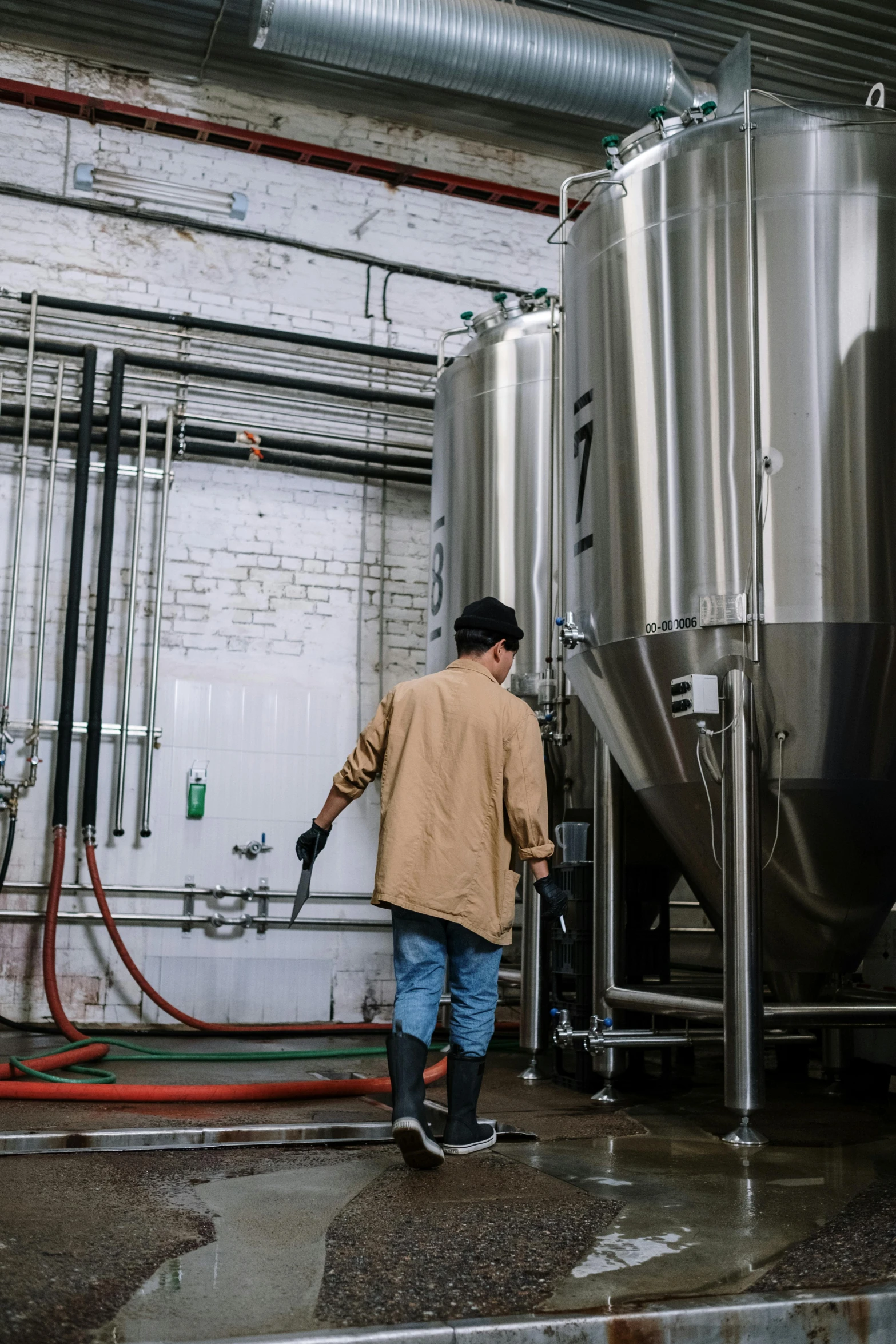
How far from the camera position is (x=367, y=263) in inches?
288

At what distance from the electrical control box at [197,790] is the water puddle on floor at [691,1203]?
351cm

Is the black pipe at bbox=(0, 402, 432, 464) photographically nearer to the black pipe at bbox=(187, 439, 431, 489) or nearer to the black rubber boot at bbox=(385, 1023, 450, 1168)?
the black pipe at bbox=(187, 439, 431, 489)

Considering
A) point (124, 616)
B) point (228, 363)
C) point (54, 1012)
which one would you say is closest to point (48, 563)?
point (124, 616)

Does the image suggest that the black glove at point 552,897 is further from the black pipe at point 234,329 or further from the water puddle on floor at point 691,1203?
the black pipe at point 234,329

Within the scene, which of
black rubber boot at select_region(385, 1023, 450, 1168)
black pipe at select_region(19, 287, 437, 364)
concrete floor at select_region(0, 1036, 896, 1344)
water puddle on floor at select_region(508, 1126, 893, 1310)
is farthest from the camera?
black pipe at select_region(19, 287, 437, 364)

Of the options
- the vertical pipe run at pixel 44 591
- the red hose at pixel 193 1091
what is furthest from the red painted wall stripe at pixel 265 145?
the red hose at pixel 193 1091

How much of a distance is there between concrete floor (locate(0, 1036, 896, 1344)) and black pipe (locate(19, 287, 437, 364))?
14.6 ft

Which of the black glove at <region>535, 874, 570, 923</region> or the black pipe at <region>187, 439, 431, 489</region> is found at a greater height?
the black pipe at <region>187, 439, 431, 489</region>

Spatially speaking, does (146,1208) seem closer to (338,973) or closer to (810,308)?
(810,308)

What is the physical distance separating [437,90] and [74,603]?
371 centimetres

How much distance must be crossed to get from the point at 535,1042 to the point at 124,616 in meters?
3.29

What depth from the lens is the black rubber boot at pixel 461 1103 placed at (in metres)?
3.09

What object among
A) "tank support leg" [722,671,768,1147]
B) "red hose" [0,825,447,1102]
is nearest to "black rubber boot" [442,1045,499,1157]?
"red hose" [0,825,447,1102]

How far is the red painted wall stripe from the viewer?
6.79 m
